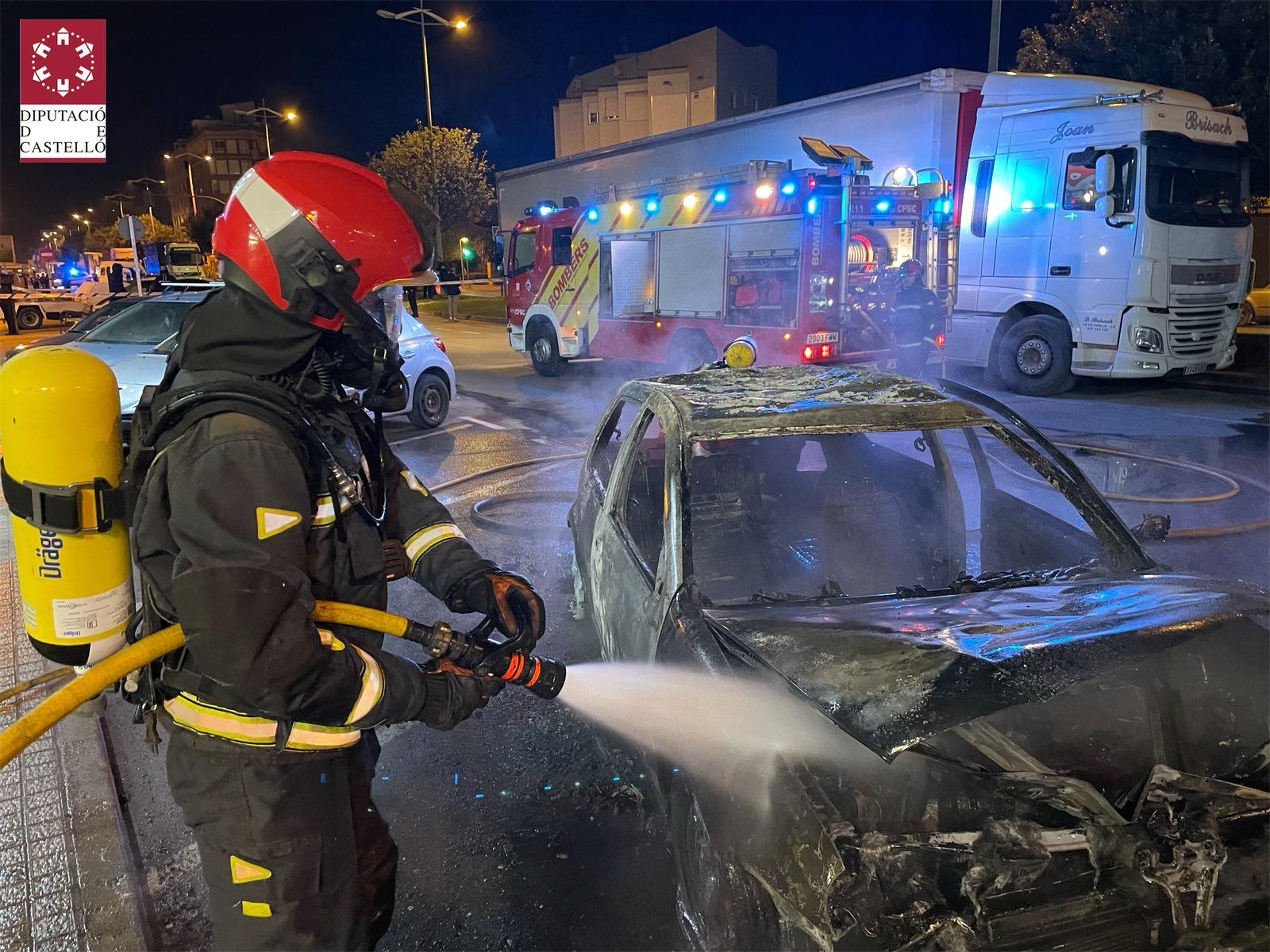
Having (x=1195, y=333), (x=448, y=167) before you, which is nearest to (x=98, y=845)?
(x=1195, y=333)

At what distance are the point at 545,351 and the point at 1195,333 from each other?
9.46 metres

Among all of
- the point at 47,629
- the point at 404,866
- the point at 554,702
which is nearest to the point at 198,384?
the point at 47,629

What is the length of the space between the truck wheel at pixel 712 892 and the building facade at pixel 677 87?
1871 inches

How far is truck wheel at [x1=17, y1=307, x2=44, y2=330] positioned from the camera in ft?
82.4

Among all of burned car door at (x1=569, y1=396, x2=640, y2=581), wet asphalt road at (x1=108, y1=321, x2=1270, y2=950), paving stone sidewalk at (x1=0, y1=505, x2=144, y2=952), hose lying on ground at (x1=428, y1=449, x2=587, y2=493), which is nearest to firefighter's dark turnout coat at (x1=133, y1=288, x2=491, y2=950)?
wet asphalt road at (x1=108, y1=321, x2=1270, y2=950)

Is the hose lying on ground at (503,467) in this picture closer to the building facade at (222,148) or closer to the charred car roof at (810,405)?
the charred car roof at (810,405)

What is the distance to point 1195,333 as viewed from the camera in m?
10.6

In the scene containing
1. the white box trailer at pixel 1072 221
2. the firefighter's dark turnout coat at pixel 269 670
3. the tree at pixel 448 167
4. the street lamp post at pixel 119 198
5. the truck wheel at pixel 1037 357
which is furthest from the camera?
the street lamp post at pixel 119 198

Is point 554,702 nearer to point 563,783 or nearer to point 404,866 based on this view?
point 563,783

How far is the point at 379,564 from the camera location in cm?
192

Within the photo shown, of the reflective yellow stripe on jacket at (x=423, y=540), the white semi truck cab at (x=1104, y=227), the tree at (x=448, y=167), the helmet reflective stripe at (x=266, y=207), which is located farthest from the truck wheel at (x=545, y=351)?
the tree at (x=448, y=167)

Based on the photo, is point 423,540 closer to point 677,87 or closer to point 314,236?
point 314,236

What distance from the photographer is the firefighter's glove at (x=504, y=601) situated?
2207 mm

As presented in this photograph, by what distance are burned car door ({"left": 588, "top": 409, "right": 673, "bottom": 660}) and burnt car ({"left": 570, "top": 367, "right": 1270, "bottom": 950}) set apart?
14mm
